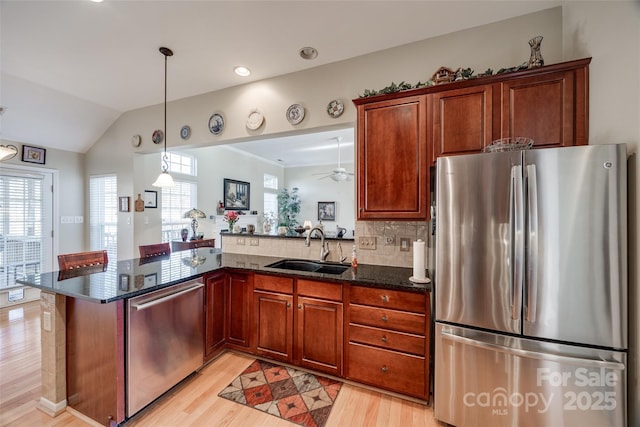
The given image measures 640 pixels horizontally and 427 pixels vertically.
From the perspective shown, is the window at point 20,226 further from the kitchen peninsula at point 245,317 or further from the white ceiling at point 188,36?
the kitchen peninsula at point 245,317

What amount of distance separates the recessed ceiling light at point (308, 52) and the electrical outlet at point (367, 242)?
190cm

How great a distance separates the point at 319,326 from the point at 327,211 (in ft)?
21.5

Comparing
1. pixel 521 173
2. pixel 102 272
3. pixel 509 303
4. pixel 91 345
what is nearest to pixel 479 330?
pixel 509 303

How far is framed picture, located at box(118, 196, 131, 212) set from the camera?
4.20 metres

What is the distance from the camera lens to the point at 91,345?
5.78 ft

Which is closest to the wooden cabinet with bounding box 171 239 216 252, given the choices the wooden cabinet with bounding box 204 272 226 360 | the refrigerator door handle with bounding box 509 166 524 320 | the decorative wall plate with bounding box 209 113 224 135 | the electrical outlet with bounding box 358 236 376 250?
the decorative wall plate with bounding box 209 113 224 135

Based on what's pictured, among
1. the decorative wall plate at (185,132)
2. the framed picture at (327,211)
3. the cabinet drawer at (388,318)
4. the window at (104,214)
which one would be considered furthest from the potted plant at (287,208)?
the cabinet drawer at (388,318)

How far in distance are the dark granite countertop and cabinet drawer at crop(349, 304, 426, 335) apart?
0.63ft

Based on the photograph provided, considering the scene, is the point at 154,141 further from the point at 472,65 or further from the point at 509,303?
the point at 509,303

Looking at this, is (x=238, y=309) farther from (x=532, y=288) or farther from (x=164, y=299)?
(x=532, y=288)

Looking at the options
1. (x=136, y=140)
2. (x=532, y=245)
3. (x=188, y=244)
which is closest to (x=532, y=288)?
(x=532, y=245)

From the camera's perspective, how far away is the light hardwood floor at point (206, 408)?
5.89 feet

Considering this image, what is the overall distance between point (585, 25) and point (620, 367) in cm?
211

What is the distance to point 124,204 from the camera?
4.21 metres
